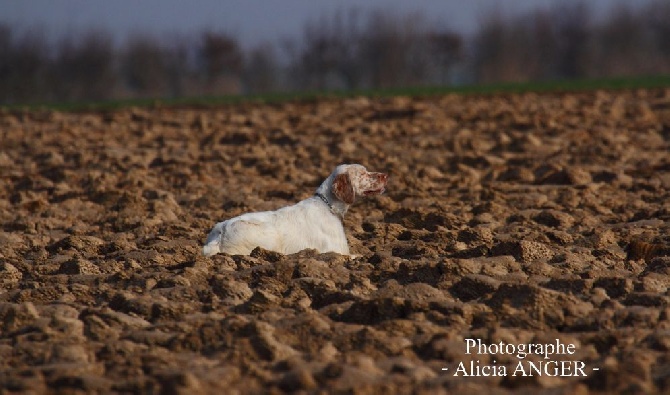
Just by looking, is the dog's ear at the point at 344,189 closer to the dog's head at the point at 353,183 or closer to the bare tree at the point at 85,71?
the dog's head at the point at 353,183

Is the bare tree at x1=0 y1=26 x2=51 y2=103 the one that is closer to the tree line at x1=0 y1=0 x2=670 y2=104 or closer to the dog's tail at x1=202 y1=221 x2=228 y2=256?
the tree line at x1=0 y1=0 x2=670 y2=104

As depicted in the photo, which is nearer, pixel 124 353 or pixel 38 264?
pixel 124 353

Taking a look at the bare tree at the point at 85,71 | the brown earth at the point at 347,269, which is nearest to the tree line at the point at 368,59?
the bare tree at the point at 85,71

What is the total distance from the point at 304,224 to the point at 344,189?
376mm

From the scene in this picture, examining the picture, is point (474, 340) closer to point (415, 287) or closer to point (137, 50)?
point (415, 287)

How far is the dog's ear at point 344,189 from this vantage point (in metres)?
7.22

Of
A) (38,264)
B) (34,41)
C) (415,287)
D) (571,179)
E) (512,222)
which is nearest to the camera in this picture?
(415,287)

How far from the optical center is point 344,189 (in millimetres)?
7219

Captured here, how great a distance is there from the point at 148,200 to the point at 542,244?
4186 mm

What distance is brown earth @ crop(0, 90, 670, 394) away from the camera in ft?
15.7

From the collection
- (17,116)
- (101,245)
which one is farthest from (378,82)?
(101,245)

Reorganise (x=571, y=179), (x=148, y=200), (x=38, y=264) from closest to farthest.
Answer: (x=38, y=264) → (x=148, y=200) → (x=571, y=179)

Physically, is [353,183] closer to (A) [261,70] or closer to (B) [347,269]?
(B) [347,269]

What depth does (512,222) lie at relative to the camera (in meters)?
8.69
